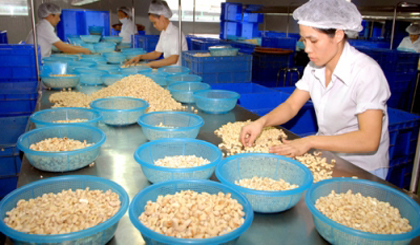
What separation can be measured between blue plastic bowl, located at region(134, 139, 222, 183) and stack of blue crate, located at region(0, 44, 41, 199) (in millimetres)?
792

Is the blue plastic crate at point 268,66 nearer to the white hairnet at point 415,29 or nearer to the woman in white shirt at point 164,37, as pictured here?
the woman in white shirt at point 164,37

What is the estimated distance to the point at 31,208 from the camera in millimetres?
891

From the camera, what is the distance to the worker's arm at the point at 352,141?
1.33m

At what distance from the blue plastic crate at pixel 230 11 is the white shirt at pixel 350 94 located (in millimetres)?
5538

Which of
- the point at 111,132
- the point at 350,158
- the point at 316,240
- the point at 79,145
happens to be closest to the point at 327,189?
the point at 316,240

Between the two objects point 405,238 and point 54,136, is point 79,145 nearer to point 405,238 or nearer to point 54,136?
point 54,136

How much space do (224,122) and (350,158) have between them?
0.73m

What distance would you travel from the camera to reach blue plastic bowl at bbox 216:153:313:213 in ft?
3.13

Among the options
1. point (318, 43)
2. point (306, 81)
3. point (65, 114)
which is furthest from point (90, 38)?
point (318, 43)

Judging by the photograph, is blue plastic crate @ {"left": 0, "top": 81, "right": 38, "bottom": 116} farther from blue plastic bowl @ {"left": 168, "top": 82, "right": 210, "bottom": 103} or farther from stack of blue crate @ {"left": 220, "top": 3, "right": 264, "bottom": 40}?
stack of blue crate @ {"left": 220, "top": 3, "right": 264, "bottom": 40}

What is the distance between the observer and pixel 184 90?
7.74 feet

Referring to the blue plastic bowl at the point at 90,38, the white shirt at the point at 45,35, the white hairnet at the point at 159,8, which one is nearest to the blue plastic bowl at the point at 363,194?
the white hairnet at the point at 159,8

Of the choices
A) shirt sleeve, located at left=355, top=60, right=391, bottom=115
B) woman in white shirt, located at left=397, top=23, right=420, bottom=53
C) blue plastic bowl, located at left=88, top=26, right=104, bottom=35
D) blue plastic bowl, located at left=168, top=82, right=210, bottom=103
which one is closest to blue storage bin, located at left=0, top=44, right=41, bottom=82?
blue plastic bowl, located at left=168, top=82, right=210, bottom=103

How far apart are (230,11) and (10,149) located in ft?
20.1
